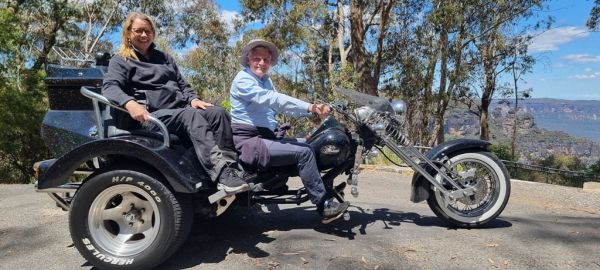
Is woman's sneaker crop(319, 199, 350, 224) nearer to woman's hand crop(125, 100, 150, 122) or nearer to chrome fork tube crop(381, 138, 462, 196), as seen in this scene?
chrome fork tube crop(381, 138, 462, 196)

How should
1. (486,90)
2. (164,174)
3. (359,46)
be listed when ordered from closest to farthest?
1. (164,174)
2. (359,46)
3. (486,90)

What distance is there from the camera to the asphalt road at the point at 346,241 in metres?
3.60

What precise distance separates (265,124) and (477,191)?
6.77 ft

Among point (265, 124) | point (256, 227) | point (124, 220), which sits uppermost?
point (265, 124)

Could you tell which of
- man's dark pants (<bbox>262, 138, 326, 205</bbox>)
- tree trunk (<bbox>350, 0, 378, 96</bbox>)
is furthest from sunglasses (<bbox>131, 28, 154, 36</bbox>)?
tree trunk (<bbox>350, 0, 378, 96</bbox>)

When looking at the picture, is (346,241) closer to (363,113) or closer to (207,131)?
(363,113)

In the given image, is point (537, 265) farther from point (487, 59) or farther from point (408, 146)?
point (487, 59)

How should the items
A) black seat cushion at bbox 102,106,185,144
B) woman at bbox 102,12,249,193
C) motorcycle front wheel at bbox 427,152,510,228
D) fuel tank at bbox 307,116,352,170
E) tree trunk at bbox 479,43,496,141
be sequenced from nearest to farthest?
woman at bbox 102,12,249,193, black seat cushion at bbox 102,106,185,144, fuel tank at bbox 307,116,352,170, motorcycle front wheel at bbox 427,152,510,228, tree trunk at bbox 479,43,496,141

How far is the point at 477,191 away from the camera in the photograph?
4.46 meters

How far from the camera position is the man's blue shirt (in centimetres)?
383

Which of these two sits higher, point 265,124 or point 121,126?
point 265,124

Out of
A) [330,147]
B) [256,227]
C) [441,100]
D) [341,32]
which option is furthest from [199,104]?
[441,100]

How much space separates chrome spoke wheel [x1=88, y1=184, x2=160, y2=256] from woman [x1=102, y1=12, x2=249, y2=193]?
512 millimetres

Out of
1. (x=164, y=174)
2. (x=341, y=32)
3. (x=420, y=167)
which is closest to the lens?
(x=164, y=174)
